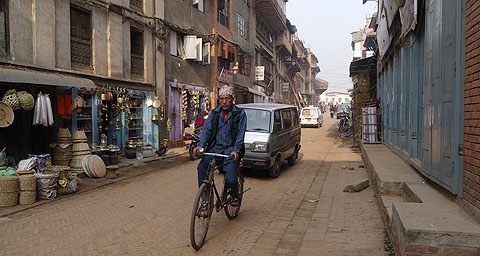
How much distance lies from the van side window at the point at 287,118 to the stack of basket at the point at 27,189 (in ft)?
20.6

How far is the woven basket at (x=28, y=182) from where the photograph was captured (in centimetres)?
655

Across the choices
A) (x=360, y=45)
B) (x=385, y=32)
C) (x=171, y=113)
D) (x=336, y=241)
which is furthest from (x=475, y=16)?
(x=360, y=45)

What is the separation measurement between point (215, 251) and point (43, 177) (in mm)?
4458

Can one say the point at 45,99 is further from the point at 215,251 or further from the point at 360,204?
the point at 360,204

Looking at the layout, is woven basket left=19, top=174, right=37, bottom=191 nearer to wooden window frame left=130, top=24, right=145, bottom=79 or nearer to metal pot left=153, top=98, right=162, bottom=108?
wooden window frame left=130, top=24, right=145, bottom=79

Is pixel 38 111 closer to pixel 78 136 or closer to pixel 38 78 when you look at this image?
pixel 38 78

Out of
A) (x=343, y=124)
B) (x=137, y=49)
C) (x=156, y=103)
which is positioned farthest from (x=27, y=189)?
(x=343, y=124)

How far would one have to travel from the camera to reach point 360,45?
57.7 meters

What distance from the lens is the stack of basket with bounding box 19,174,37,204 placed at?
6.52 metres

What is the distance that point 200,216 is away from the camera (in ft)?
14.4

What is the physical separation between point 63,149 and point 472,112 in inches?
360

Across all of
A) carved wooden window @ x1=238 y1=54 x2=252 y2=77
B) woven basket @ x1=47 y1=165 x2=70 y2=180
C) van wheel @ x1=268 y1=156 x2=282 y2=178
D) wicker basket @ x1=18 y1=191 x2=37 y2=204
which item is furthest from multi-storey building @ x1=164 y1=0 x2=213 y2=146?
wicker basket @ x1=18 y1=191 x2=37 y2=204

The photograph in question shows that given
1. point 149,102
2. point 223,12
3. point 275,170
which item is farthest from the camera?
point 223,12

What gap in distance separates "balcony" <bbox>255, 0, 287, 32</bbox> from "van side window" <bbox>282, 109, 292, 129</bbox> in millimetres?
21065
